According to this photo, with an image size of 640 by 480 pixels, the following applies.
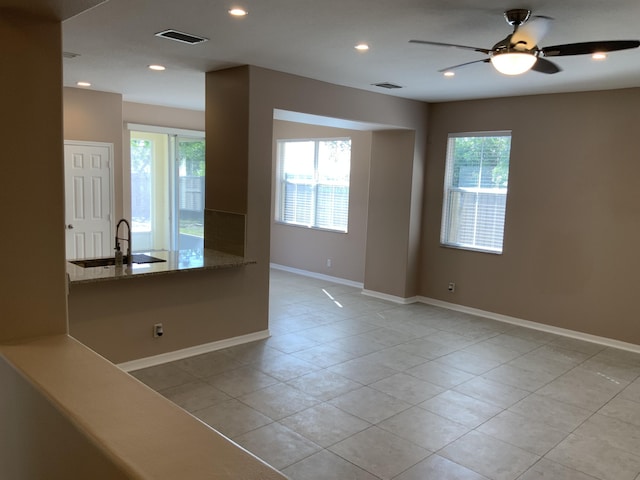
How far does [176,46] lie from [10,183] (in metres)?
2.59

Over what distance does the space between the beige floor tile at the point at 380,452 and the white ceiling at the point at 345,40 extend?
261 cm

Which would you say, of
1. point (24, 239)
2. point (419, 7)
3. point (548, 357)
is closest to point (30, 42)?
point (24, 239)

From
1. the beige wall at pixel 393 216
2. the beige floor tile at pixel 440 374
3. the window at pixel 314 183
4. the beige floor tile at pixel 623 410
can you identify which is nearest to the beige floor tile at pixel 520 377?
the beige floor tile at pixel 440 374

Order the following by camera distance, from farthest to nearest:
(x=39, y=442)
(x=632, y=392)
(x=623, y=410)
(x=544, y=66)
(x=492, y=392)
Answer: (x=632, y=392), (x=492, y=392), (x=623, y=410), (x=544, y=66), (x=39, y=442)

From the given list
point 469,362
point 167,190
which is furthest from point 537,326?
point 167,190

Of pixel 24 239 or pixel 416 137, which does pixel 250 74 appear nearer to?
pixel 416 137

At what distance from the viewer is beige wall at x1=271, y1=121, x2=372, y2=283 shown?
7.57 meters

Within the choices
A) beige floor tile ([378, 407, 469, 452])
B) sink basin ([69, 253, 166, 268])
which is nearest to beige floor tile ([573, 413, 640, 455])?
beige floor tile ([378, 407, 469, 452])

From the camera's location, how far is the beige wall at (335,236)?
7.57 m

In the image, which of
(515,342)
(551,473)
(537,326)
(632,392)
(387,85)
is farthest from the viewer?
(537,326)

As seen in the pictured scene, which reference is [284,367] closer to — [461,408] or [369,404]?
[369,404]

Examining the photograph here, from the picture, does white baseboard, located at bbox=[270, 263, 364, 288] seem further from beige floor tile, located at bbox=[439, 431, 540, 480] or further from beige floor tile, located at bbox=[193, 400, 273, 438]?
beige floor tile, located at bbox=[439, 431, 540, 480]

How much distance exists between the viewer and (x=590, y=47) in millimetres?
2791

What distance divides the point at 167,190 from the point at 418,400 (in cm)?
604
